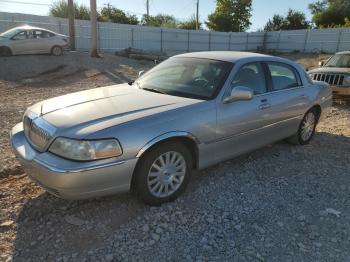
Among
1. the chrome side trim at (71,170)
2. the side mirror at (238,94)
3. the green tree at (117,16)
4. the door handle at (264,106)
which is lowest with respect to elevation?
the chrome side trim at (71,170)

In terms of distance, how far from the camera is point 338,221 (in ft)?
12.7

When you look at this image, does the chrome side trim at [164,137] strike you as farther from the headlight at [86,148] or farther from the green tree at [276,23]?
the green tree at [276,23]

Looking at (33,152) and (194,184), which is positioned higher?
(33,152)

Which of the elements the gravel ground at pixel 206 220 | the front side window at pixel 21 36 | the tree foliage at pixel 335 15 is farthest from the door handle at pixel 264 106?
the tree foliage at pixel 335 15

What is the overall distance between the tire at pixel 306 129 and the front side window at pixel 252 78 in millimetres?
1391

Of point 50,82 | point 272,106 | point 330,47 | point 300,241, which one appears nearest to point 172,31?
point 330,47

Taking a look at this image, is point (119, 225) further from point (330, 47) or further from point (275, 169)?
point (330, 47)

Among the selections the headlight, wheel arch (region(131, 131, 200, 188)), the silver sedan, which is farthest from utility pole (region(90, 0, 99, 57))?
the headlight

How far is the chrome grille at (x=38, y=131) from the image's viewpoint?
11.5ft

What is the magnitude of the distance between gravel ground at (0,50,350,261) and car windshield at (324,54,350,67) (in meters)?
6.31

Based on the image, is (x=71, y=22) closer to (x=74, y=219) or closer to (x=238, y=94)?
(x=238, y=94)

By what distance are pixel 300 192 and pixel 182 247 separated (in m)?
1.91

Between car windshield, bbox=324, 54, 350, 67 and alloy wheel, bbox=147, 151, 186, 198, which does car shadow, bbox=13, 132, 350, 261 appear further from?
car windshield, bbox=324, 54, 350, 67

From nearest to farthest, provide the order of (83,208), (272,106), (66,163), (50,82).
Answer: (66,163) → (83,208) → (272,106) → (50,82)
